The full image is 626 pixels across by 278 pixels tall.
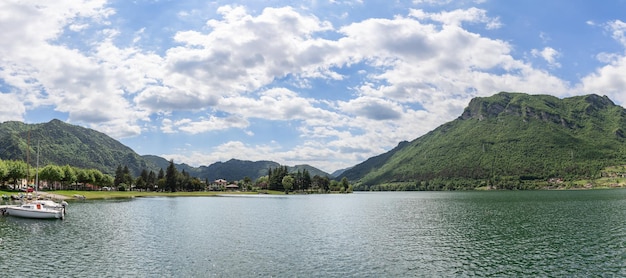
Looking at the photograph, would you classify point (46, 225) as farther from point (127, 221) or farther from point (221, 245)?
point (221, 245)

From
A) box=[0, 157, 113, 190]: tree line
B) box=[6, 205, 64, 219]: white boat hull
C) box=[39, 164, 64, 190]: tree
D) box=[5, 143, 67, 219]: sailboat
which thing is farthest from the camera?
box=[39, 164, 64, 190]: tree

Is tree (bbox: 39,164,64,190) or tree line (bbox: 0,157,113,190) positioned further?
tree (bbox: 39,164,64,190)

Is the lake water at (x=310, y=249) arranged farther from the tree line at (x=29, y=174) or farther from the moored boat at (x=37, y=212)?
the tree line at (x=29, y=174)

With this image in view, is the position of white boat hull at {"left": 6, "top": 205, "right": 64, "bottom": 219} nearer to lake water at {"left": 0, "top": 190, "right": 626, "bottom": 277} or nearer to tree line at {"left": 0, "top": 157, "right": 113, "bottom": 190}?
lake water at {"left": 0, "top": 190, "right": 626, "bottom": 277}

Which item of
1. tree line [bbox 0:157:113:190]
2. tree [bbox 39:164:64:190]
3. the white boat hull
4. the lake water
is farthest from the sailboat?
tree [bbox 39:164:64:190]

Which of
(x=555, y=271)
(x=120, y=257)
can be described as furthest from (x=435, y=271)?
(x=120, y=257)

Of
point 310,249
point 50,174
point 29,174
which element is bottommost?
point 310,249

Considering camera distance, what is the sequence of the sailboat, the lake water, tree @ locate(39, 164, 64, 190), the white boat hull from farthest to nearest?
tree @ locate(39, 164, 64, 190)
the sailboat
the white boat hull
the lake water

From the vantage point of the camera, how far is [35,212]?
81875mm

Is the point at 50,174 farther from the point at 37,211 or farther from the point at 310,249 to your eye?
the point at 310,249

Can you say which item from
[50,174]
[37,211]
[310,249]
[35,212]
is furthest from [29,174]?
[310,249]

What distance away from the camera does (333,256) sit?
145 ft

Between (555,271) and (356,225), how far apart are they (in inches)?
1632

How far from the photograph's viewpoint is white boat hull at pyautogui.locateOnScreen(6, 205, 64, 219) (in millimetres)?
80125
